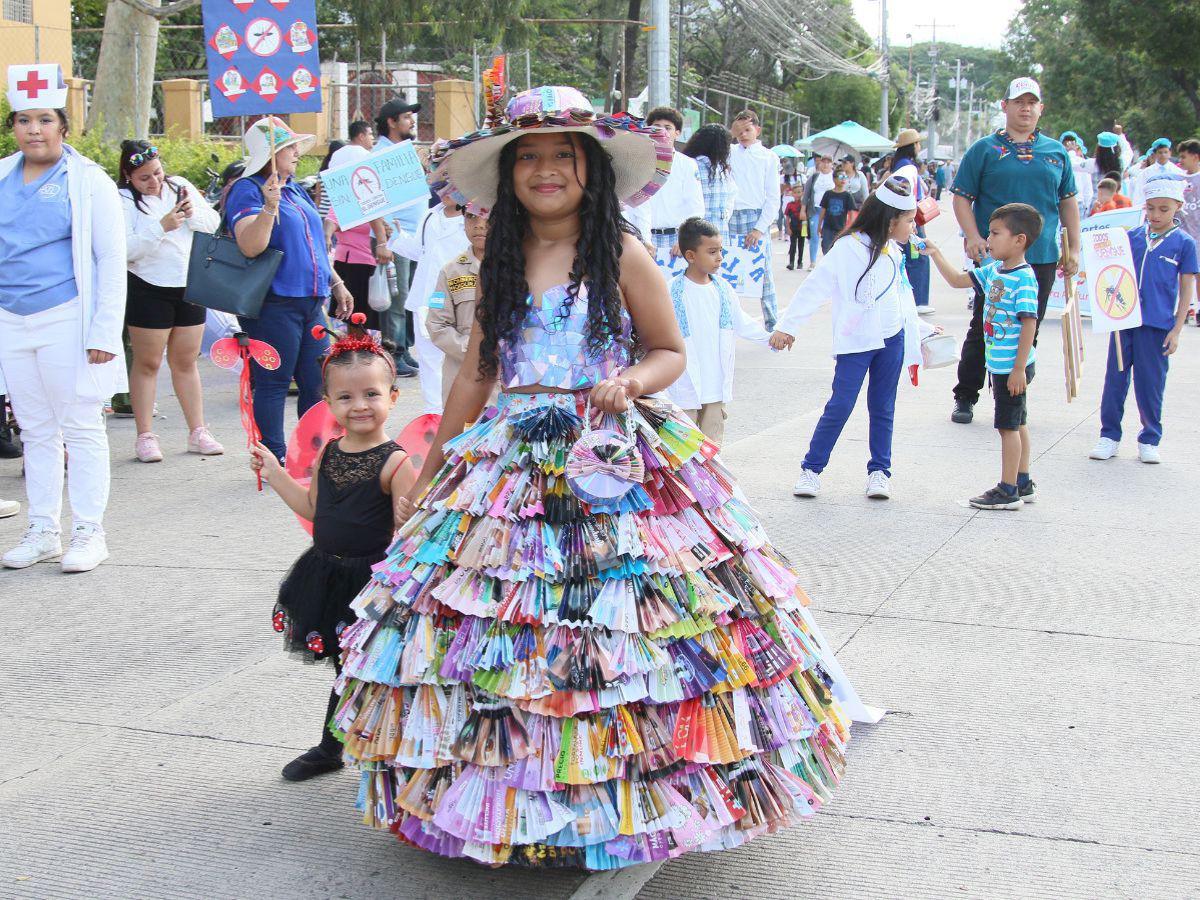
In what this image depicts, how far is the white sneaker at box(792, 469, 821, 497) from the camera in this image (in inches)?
275

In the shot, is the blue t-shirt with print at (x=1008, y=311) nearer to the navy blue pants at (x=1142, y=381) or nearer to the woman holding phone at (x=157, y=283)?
the navy blue pants at (x=1142, y=381)

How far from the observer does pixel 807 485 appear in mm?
6984

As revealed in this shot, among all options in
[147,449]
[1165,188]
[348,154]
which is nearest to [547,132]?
[147,449]

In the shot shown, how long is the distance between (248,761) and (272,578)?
1873 millimetres

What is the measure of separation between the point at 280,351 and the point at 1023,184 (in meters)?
4.68

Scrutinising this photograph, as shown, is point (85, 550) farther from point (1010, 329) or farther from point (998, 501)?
point (1010, 329)

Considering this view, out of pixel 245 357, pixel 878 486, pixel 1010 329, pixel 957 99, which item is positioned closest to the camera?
pixel 245 357

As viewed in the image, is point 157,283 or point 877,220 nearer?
point 877,220

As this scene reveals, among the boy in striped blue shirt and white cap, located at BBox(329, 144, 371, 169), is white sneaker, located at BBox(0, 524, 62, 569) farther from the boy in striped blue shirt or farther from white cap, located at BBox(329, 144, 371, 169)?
Answer: white cap, located at BBox(329, 144, 371, 169)

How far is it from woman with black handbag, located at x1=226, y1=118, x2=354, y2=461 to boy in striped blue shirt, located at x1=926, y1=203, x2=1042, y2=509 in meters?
3.59

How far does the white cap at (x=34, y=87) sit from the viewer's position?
215 inches

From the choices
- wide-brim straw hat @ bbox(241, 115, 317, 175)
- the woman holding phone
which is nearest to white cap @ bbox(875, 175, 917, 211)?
wide-brim straw hat @ bbox(241, 115, 317, 175)

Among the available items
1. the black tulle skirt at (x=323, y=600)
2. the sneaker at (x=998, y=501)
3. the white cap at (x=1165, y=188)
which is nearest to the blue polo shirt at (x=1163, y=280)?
the white cap at (x=1165, y=188)

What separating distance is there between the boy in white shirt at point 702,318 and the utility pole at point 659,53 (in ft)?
45.9
